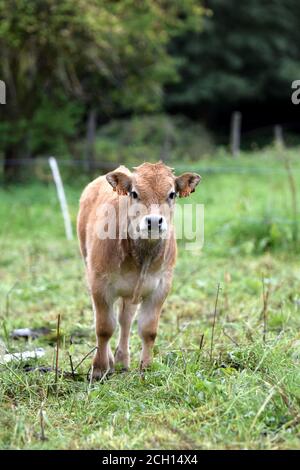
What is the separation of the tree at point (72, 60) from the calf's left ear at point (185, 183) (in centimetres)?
1258

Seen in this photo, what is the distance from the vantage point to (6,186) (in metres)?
18.8

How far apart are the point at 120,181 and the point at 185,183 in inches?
20.8

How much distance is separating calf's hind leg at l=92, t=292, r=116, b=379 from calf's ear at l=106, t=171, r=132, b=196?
2.69 ft

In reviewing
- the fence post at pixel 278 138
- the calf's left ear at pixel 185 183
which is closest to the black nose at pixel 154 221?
the calf's left ear at pixel 185 183

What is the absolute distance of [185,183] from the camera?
19.4 feet

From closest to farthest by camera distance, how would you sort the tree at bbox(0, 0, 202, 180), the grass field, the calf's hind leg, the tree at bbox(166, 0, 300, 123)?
the grass field → the calf's hind leg → the tree at bbox(0, 0, 202, 180) → the tree at bbox(166, 0, 300, 123)

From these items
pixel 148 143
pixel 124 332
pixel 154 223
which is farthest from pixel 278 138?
pixel 154 223

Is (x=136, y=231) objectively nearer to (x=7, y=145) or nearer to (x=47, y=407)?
(x=47, y=407)

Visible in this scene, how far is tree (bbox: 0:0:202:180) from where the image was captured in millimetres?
17859

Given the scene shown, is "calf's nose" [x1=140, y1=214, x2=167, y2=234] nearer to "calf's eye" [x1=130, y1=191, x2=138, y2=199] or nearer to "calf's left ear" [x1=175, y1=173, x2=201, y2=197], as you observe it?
"calf's eye" [x1=130, y1=191, x2=138, y2=199]

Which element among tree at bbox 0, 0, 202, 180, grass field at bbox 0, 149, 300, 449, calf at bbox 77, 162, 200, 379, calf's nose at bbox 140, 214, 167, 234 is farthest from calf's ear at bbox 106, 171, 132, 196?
tree at bbox 0, 0, 202, 180

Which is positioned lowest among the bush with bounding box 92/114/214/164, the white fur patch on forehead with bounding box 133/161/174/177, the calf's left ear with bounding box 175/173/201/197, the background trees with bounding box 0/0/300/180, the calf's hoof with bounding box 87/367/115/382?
the calf's hoof with bounding box 87/367/115/382

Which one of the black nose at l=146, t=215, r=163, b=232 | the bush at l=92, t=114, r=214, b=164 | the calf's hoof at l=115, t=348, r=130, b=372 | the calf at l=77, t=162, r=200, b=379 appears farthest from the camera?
the bush at l=92, t=114, r=214, b=164

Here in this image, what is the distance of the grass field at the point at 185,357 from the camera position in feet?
14.4
